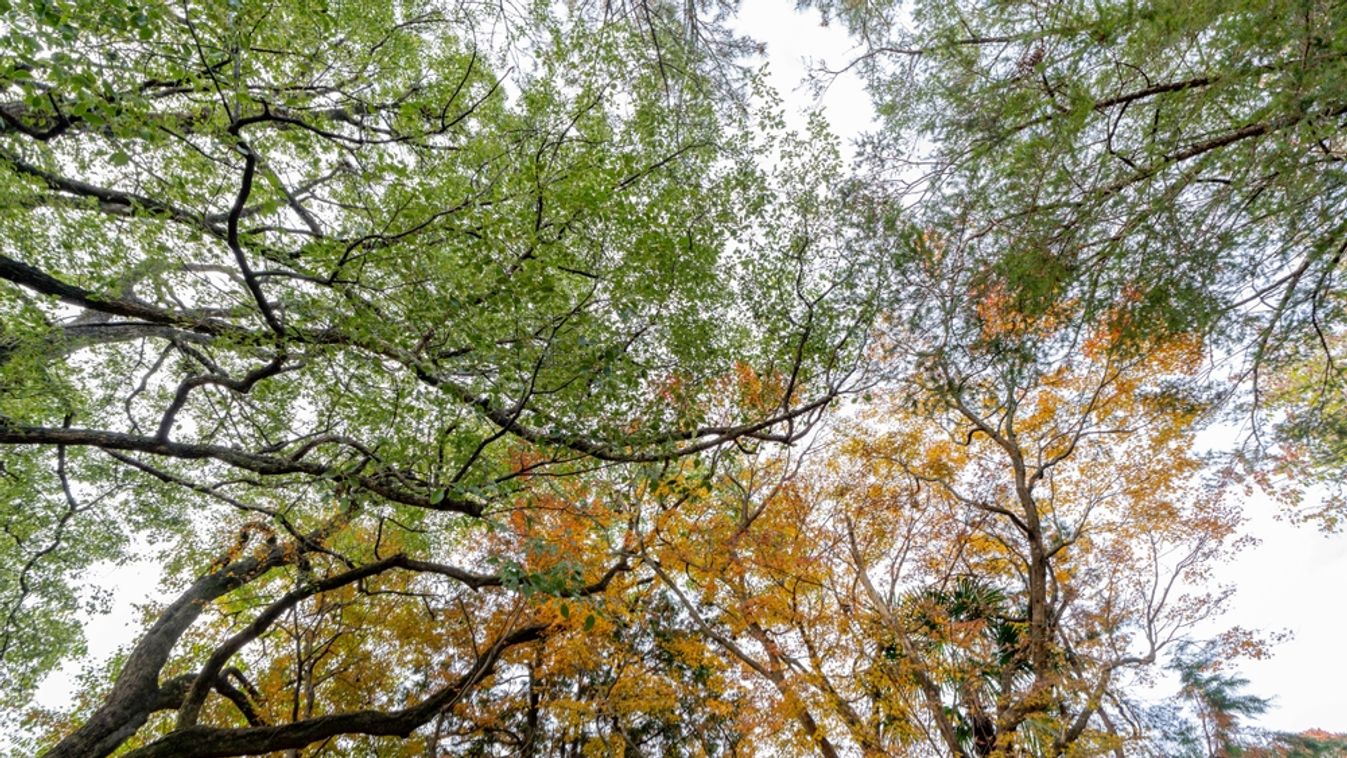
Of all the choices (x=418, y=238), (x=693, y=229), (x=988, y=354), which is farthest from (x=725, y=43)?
→ (x=988, y=354)

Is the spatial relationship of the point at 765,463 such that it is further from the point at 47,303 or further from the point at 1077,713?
the point at 47,303

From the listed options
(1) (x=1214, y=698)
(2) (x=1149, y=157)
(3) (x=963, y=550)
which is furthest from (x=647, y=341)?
(1) (x=1214, y=698)

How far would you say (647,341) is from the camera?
458 cm

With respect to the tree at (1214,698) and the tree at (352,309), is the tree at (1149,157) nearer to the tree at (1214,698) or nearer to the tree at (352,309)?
the tree at (352,309)

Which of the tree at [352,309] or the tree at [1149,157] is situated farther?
the tree at [352,309]

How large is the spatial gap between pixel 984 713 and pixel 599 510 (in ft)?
14.6

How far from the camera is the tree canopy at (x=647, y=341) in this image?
2752 millimetres

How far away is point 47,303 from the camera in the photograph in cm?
425

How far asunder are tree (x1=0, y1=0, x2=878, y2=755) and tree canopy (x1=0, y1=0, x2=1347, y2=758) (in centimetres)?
5

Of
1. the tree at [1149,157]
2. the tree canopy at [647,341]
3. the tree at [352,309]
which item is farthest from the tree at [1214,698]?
the tree at [352,309]

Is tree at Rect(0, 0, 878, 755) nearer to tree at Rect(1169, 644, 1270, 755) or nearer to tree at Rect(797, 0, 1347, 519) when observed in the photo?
tree at Rect(797, 0, 1347, 519)

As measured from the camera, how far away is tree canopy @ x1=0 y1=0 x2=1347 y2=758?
2752 mm

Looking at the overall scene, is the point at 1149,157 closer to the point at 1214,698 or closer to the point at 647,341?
the point at 647,341

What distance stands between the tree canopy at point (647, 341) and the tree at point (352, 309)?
0.05m
